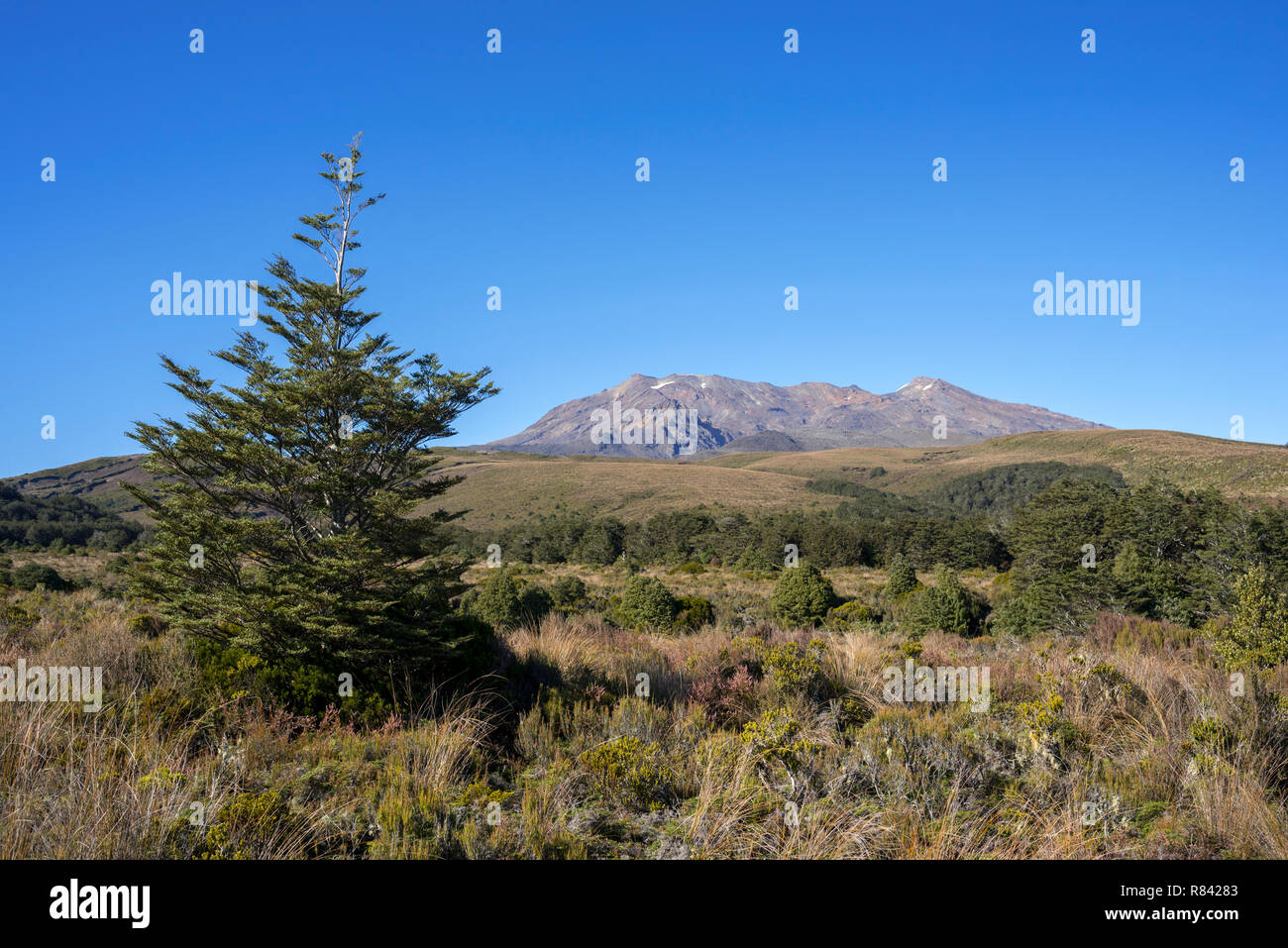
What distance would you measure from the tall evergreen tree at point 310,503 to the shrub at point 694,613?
1056 cm

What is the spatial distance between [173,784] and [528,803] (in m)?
1.99

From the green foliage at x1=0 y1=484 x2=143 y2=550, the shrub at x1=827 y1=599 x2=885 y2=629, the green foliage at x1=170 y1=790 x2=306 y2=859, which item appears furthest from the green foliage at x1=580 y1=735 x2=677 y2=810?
the green foliage at x1=0 y1=484 x2=143 y2=550

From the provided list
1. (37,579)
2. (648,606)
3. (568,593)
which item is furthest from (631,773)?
(37,579)

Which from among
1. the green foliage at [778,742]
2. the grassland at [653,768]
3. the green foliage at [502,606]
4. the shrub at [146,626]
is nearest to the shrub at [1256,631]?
the grassland at [653,768]

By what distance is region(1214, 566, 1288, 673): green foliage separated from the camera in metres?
6.89

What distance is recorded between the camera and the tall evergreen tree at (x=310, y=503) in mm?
5770

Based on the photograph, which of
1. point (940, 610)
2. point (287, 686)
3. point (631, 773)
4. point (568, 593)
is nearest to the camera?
point (631, 773)

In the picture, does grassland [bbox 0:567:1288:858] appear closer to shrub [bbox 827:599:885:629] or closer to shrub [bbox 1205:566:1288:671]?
shrub [bbox 1205:566:1288:671]

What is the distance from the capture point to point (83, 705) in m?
4.73

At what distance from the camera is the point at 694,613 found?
17.3 metres

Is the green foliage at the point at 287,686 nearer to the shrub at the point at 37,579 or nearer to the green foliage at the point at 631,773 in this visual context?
the green foliage at the point at 631,773

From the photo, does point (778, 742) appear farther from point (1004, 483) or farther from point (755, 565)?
point (1004, 483)

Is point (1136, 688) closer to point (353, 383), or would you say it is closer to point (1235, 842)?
point (1235, 842)

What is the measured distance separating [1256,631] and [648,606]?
1205 centimetres
